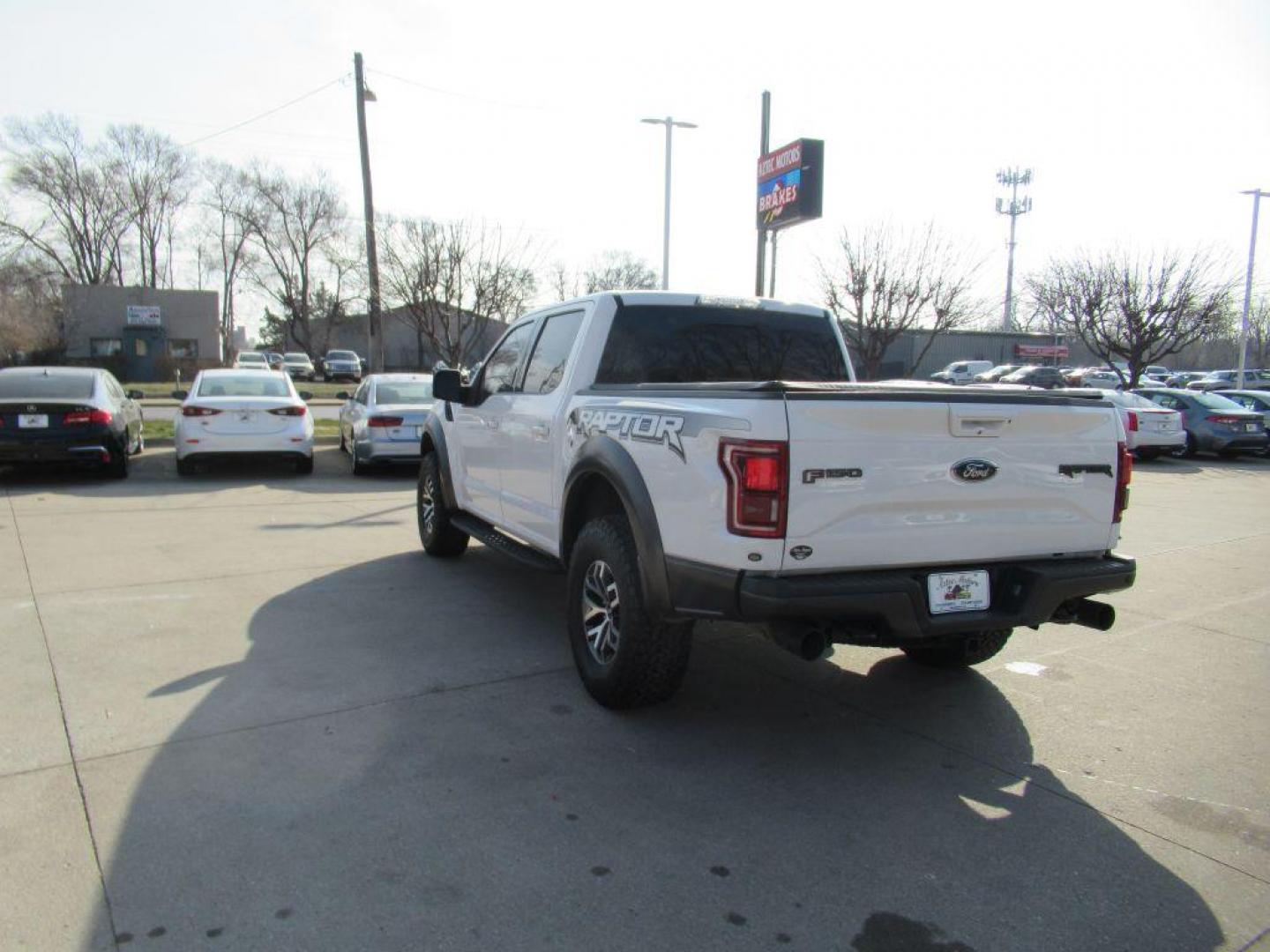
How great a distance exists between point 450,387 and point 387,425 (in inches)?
242

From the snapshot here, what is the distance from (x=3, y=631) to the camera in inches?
202

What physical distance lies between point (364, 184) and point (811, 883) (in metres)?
19.0

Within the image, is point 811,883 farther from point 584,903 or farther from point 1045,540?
point 1045,540

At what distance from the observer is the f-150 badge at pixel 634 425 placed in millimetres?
3555

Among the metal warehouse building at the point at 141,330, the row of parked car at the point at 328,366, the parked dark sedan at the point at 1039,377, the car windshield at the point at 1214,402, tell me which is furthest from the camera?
the row of parked car at the point at 328,366

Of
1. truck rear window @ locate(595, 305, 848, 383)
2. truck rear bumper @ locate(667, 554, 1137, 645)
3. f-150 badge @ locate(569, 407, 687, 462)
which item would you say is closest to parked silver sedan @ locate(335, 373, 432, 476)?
truck rear window @ locate(595, 305, 848, 383)

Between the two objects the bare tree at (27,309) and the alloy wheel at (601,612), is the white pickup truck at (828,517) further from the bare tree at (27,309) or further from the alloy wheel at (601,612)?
the bare tree at (27,309)

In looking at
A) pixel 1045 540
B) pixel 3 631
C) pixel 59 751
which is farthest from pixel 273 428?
pixel 1045 540

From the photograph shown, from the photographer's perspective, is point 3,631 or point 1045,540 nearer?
point 1045,540

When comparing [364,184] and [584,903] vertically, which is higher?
[364,184]

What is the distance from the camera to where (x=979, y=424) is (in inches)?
138

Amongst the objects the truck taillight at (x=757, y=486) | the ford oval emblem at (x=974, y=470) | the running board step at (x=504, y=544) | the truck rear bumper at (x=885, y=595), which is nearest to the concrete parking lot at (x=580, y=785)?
the running board step at (x=504, y=544)

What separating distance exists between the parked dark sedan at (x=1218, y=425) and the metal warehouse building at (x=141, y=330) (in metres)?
45.0

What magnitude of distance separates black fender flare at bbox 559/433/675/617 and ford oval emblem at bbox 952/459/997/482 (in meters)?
1.19
